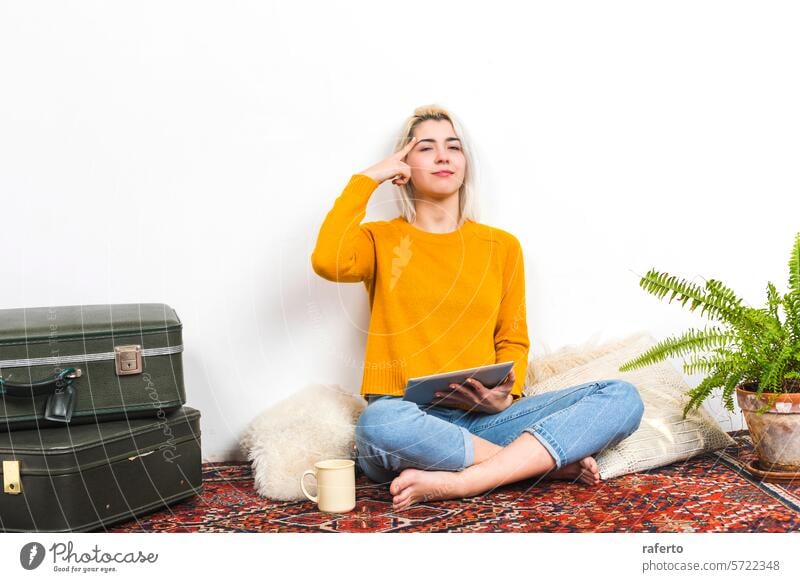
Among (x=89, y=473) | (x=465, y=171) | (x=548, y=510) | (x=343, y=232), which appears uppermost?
(x=465, y=171)

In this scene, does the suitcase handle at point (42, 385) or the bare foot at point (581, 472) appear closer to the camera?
the suitcase handle at point (42, 385)

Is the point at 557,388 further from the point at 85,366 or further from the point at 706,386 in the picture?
the point at 85,366

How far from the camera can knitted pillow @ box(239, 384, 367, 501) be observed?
148 centimetres

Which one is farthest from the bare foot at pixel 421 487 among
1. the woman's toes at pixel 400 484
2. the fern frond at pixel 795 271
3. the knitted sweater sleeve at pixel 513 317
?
the fern frond at pixel 795 271

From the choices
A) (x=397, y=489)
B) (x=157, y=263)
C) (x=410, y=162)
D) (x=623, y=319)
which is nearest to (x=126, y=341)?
(x=157, y=263)

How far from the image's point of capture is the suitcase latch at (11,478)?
4.13 feet

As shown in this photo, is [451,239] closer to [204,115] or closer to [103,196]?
[204,115]

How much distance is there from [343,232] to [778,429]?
35.4 inches

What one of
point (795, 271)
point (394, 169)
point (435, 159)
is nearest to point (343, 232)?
point (394, 169)

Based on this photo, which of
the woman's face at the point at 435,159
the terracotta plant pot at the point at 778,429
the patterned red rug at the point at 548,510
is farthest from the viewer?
the woman's face at the point at 435,159

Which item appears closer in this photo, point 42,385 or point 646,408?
point 42,385

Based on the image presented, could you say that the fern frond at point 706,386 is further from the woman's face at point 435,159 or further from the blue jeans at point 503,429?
the woman's face at point 435,159

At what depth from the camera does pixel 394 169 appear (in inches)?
62.8
